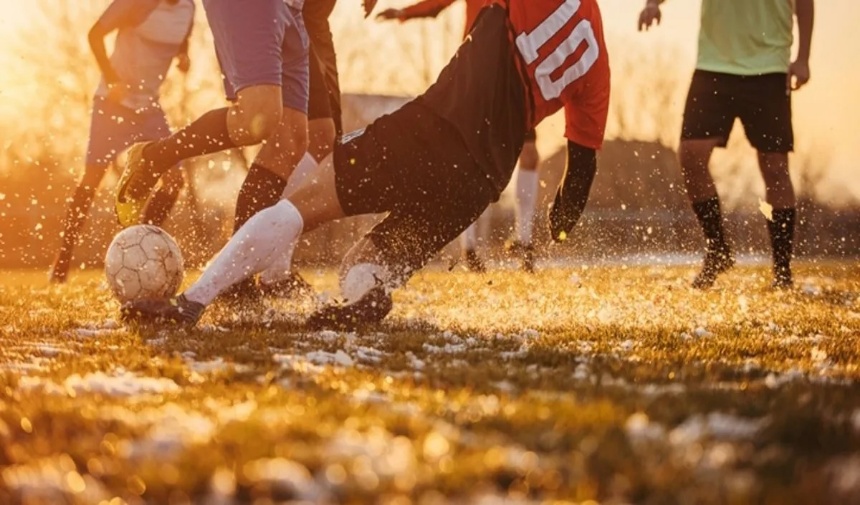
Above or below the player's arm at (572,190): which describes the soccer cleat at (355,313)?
below

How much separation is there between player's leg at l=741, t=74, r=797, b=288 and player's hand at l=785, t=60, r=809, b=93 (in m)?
0.06

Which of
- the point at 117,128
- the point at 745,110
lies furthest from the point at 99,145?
the point at 745,110

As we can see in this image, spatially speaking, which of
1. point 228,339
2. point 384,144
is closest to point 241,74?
point 384,144

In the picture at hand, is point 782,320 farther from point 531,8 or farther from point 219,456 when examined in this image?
point 219,456

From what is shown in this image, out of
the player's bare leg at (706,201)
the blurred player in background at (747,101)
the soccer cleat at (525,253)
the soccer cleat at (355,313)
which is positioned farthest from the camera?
the soccer cleat at (525,253)

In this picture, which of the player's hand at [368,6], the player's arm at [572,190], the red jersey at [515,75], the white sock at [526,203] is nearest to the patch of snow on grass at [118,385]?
the red jersey at [515,75]

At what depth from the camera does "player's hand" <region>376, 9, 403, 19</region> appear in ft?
19.9

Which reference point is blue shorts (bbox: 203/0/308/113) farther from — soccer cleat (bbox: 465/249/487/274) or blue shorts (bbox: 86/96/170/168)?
soccer cleat (bbox: 465/249/487/274)

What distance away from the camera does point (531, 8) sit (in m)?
4.14

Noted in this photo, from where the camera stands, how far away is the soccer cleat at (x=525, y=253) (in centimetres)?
959

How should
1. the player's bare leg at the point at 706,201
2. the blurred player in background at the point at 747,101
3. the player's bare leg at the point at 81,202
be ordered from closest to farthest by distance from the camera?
the blurred player in background at the point at 747,101 → the player's bare leg at the point at 706,201 → the player's bare leg at the point at 81,202

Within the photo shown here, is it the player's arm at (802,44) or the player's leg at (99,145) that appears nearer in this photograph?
the player's arm at (802,44)

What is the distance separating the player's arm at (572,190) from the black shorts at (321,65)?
6.27 ft

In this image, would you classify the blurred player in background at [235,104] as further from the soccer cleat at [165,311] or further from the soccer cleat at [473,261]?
the soccer cleat at [473,261]
